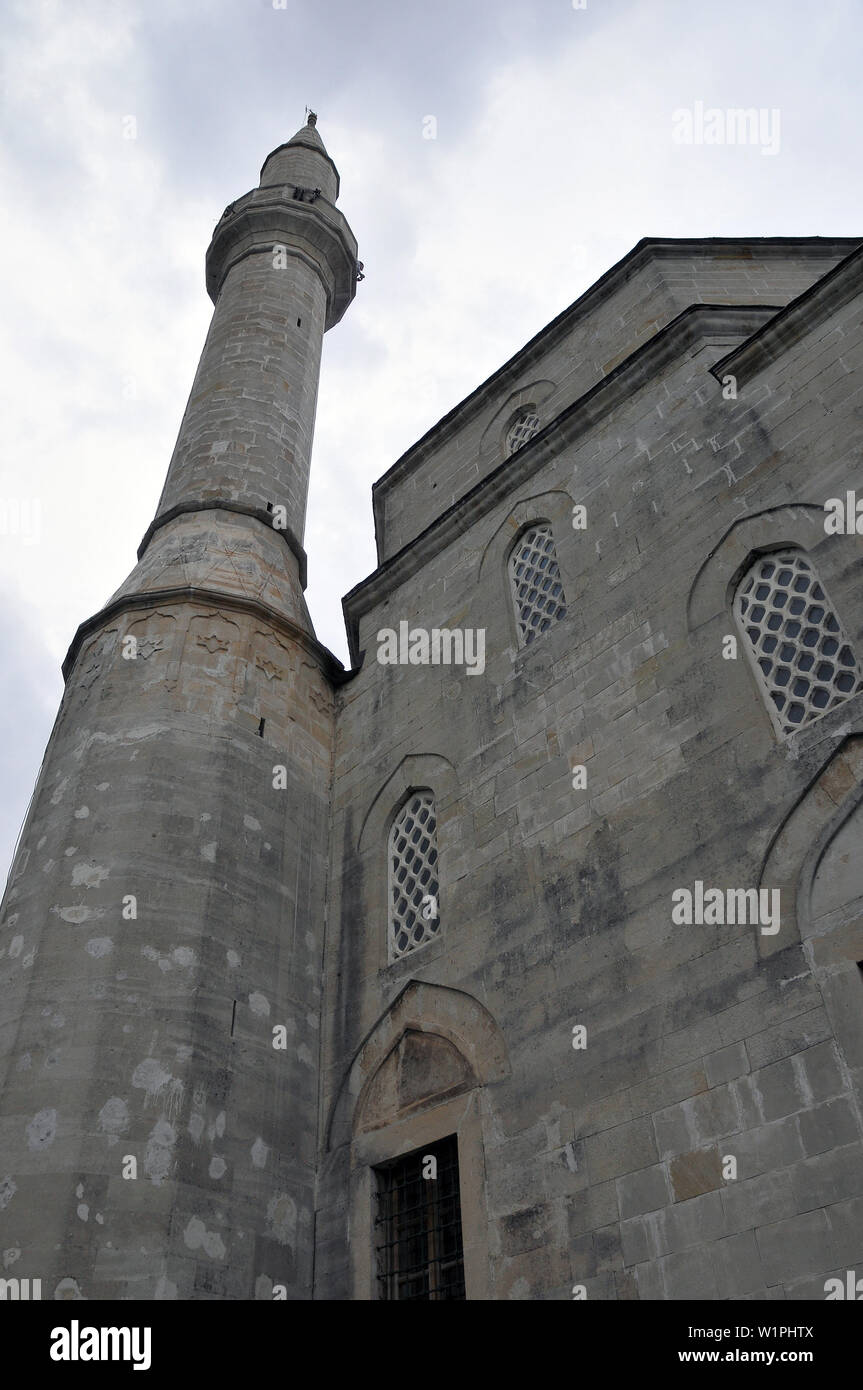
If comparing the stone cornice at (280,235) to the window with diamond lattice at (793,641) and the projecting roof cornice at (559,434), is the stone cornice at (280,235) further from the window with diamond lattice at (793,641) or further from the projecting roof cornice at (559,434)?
the window with diamond lattice at (793,641)

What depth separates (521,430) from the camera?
11305 mm

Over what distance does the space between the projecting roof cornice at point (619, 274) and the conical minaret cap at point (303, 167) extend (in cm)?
639

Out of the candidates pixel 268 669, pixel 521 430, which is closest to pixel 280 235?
pixel 521 430

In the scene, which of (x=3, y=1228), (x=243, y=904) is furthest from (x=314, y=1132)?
(x=3, y=1228)

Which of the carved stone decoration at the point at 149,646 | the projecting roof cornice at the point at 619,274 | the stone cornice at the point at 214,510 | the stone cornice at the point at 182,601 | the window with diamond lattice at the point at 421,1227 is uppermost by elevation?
the projecting roof cornice at the point at 619,274

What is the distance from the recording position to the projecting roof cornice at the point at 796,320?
23.2 ft

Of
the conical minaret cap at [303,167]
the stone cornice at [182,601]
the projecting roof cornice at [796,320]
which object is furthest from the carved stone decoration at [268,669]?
the conical minaret cap at [303,167]

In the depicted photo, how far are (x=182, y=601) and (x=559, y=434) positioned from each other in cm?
358

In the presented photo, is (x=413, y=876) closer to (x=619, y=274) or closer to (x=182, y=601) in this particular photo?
(x=182, y=601)

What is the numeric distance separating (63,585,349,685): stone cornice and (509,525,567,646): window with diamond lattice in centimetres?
209

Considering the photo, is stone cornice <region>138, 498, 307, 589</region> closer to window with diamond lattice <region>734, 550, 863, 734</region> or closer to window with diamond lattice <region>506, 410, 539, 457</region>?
window with diamond lattice <region>506, 410, 539, 457</region>

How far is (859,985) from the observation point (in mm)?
4816
